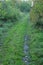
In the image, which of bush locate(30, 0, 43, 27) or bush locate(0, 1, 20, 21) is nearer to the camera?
bush locate(30, 0, 43, 27)

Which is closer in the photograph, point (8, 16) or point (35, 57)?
point (35, 57)

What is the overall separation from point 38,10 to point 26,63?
898 cm

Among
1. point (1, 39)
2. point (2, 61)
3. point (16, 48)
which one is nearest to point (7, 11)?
point (1, 39)

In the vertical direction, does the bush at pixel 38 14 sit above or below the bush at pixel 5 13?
above

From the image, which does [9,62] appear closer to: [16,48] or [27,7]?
[16,48]

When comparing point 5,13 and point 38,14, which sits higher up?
point 38,14

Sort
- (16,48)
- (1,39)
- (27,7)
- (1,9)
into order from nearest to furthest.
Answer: (16,48) < (1,39) < (1,9) < (27,7)

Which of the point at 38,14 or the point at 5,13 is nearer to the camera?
the point at 38,14

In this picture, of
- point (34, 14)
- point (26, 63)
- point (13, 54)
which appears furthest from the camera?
point (34, 14)

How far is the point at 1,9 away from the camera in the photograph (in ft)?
76.3

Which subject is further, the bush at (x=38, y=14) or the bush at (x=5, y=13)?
the bush at (x=5, y=13)

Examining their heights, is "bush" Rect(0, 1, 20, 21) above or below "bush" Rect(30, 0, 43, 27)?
below

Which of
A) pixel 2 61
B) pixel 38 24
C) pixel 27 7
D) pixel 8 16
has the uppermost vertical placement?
pixel 2 61

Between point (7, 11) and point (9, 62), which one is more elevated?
point (9, 62)
